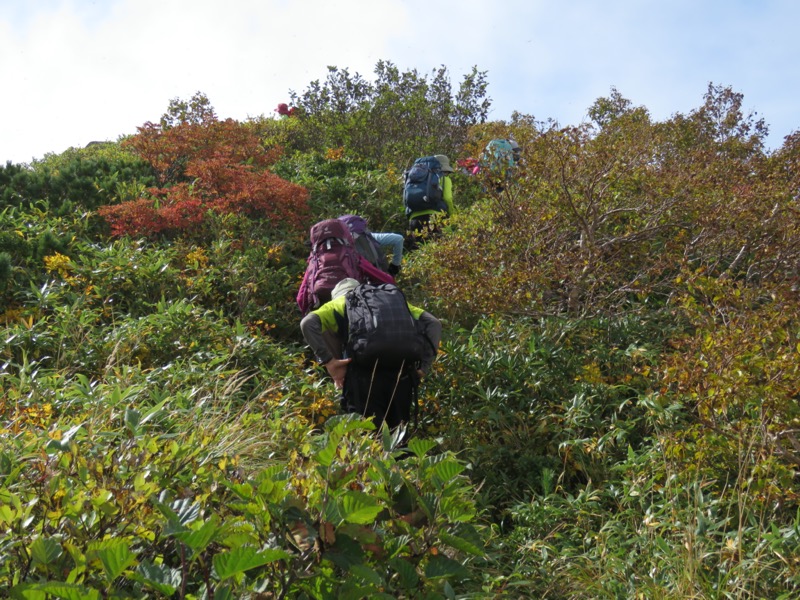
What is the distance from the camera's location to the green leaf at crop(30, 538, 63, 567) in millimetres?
2156

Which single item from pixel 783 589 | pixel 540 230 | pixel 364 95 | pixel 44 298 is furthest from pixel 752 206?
pixel 364 95

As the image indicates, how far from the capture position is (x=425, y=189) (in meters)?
9.92

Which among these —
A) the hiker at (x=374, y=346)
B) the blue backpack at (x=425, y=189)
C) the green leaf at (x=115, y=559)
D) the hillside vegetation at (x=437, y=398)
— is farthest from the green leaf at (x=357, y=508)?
the blue backpack at (x=425, y=189)

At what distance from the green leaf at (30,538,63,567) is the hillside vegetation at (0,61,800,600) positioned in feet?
0.05

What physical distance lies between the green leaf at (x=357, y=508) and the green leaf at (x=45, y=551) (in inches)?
32.6

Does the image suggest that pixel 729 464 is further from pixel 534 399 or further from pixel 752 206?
pixel 752 206

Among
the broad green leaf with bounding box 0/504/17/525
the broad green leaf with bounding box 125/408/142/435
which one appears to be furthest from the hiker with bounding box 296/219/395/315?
the broad green leaf with bounding box 0/504/17/525

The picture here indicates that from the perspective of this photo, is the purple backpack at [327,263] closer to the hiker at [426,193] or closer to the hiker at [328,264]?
the hiker at [328,264]

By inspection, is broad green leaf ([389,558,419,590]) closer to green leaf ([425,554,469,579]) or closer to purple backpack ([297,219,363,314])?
green leaf ([425,554,469,579])

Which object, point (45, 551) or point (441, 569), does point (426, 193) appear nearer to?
point (441, 569)

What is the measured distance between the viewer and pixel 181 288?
24.7ft

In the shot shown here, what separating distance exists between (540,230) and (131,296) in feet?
13.0

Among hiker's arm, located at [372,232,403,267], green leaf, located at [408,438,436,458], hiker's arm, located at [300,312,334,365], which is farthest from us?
hiker's arm, located at [372,232,403,267]

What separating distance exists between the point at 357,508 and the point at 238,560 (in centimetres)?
44
